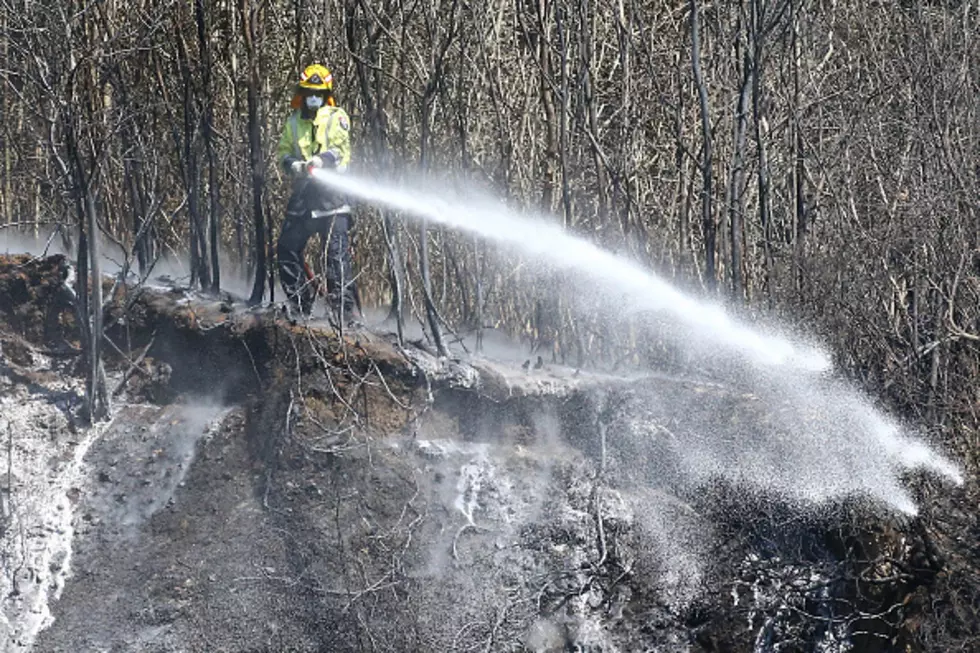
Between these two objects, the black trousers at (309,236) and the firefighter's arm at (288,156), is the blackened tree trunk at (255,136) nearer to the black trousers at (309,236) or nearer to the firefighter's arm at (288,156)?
the black trousers at (309,236)

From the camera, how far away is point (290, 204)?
40.0 ft

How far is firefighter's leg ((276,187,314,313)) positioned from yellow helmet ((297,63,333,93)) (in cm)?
82

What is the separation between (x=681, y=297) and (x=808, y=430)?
176 centimetres

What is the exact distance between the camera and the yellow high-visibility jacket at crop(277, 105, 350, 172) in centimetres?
1177

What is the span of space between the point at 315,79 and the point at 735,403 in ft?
12.3

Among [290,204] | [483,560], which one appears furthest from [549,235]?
[483,560]

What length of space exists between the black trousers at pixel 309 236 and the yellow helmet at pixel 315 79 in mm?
730

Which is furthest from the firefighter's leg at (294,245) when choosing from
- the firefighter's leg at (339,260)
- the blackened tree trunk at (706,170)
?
the blackened tree trunk at (706,170)

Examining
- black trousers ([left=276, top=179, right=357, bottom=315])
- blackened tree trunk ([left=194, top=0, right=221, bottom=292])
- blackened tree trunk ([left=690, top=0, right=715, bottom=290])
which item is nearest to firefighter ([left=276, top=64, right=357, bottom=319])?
black trousers ([left=276, top=179, right=357, bottom=315])

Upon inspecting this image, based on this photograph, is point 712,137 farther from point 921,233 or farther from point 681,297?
point 921,233

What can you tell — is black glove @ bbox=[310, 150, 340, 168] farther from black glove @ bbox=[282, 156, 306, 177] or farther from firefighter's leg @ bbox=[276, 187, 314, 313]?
firefighter's leg @ bbox=[276, 187, 314, 313]

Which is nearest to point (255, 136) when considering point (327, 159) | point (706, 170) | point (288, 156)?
point (288, 156)

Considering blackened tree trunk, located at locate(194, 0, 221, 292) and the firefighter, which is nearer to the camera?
the firefighter

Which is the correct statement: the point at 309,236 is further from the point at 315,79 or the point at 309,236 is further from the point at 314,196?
the point at 315,79
